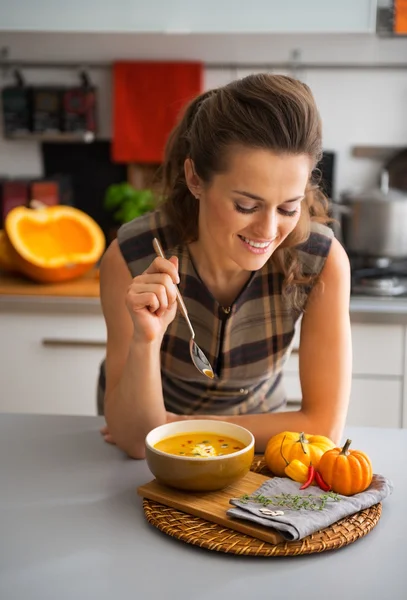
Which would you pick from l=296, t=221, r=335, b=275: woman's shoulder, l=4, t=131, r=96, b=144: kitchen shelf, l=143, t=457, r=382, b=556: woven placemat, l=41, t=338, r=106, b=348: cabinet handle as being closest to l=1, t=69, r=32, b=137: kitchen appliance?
l=4, t=131, r=96, b=144: kitchen shelf

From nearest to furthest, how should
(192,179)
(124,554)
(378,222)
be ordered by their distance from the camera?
(124,554), (192,179), (378,222)

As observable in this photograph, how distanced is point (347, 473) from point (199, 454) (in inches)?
8.3

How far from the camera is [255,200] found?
1266mm

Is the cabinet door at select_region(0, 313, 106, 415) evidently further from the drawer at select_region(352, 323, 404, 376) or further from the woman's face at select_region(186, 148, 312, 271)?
the woman's face at select_region(186, 148, 312, 271)

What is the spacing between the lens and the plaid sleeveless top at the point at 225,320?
1.54 meters

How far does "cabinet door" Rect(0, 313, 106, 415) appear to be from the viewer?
2.60 m

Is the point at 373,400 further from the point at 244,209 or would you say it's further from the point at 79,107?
the point at 79,107

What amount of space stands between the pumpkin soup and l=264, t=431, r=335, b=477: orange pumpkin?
0.05 m

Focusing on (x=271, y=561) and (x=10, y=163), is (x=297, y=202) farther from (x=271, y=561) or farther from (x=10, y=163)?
(x=10, y=163)

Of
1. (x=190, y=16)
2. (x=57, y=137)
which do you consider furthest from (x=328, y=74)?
(x=57, y=137)

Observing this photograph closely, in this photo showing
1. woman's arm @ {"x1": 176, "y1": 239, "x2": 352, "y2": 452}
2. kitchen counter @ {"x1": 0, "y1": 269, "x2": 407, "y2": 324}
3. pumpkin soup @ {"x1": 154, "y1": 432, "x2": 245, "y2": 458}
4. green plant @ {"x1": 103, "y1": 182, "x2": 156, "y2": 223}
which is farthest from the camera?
green plant @ {"x1": 103, "y1": 182, "x2": 156, "y2": 223}

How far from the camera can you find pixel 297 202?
1.28 metres

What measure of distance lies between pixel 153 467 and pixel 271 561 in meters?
0.24

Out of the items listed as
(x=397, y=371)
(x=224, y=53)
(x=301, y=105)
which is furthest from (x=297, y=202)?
(x=224, y=53)
